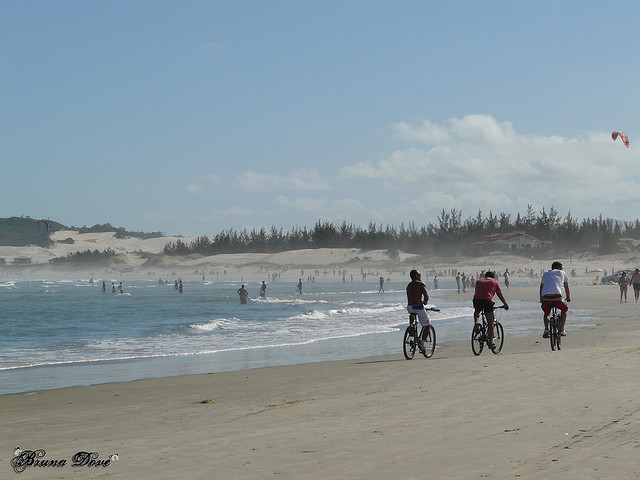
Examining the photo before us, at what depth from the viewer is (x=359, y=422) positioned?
7.59 meters

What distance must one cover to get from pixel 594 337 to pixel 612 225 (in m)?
146

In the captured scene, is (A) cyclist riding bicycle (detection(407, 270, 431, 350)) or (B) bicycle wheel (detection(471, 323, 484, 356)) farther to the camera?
(B) bicycle wheel (detection(471, 323, 484, 356))

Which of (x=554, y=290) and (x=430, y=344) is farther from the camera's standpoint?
(x=430, y=344)

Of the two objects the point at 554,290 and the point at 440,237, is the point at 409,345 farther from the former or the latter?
the point at 440,237

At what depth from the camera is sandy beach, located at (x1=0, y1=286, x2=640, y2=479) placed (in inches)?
225

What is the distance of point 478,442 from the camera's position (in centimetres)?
634

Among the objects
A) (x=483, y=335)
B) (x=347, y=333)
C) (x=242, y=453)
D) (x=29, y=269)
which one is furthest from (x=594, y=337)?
(x=29, y=269)

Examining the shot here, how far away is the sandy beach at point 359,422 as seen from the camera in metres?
5.73

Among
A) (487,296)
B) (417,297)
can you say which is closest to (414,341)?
(417,297)

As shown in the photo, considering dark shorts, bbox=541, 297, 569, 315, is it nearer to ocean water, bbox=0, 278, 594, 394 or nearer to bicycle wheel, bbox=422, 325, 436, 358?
bicycle wheel, bbox=422, 325, 436, 358
